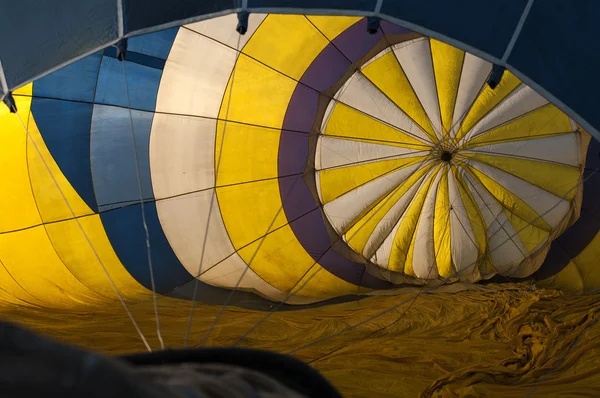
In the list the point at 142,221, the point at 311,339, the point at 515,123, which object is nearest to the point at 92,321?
the point at 142,221

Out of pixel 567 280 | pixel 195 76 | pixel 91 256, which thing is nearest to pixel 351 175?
pixel 195 76

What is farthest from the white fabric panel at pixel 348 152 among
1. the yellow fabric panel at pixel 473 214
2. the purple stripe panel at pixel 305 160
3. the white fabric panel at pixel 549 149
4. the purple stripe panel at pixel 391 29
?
the purple stripe panel at pixel 391 29

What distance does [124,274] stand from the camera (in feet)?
14.6

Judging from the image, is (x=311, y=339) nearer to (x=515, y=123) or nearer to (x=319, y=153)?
(x=319, y=153)

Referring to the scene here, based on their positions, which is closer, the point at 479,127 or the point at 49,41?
the point at 49,41

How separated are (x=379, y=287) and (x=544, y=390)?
4.16ft

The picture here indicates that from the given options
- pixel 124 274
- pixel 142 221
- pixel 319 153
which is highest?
pixel 319 153

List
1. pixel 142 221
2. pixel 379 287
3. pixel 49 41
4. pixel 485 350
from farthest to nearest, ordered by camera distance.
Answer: pixel 379 287
pixel 142 221
pixel 485 350
pixel 49 41

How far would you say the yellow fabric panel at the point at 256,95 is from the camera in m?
4.29

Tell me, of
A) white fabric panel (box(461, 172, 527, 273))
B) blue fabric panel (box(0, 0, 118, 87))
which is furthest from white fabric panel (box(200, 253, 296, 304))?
blue fabric panel (box(0, 0, 118, 87))

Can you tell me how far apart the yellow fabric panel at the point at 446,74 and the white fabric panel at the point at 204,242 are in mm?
1479

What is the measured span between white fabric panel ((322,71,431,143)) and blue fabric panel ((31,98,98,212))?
1445mm

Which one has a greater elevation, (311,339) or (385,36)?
(385,36)

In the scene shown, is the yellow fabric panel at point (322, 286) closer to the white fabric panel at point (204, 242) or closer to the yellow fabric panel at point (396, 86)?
the white fabric panel at point (204, 242)
